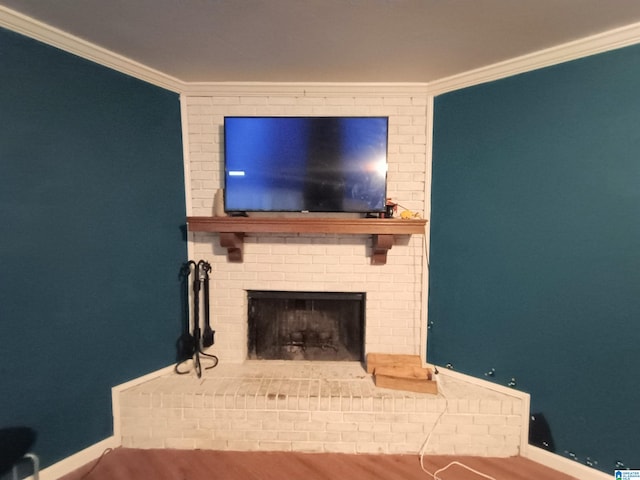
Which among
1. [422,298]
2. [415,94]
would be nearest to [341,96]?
[415,94]

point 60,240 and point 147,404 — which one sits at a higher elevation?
point 60,240

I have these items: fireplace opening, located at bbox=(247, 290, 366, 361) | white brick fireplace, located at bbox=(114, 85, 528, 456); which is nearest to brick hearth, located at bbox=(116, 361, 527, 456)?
white brick fireplace, located at bbox=(114, 85, 528, 456)

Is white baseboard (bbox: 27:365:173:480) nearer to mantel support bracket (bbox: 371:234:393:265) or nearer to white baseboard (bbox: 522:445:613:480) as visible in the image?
mantel support bracket (bbox: 371:234:393:265)

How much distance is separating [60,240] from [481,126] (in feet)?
8.16

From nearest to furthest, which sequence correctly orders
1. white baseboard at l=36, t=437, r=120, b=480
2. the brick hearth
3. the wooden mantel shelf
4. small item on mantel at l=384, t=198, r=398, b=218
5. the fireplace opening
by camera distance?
white baseboard at l=36, t=437, r=120, b=480 → the brick hearth → the wooden mantel shelf → small item on mantel at l=384, t=198, r=398, b=218 → the fireplace opening

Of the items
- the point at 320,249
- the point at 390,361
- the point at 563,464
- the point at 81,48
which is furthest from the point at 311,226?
Answer: the point at 563,464

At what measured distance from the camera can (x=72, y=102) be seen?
1650 millimetres

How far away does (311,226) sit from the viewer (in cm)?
198

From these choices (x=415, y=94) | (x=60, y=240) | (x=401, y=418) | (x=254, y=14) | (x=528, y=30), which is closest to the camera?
(x=254, y=14)

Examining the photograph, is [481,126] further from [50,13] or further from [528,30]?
[50,13]

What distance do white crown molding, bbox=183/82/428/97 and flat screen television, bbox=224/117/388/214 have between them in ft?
0.89

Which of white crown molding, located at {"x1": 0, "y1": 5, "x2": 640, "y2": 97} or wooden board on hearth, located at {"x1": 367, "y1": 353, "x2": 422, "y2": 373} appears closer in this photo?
white crown molding, located at {"x1": 0, "y1": 5, "x2": 640, "y2": 97}

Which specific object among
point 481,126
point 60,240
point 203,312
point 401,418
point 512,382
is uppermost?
point 481,126

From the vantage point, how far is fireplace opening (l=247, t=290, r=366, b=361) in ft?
7.60
